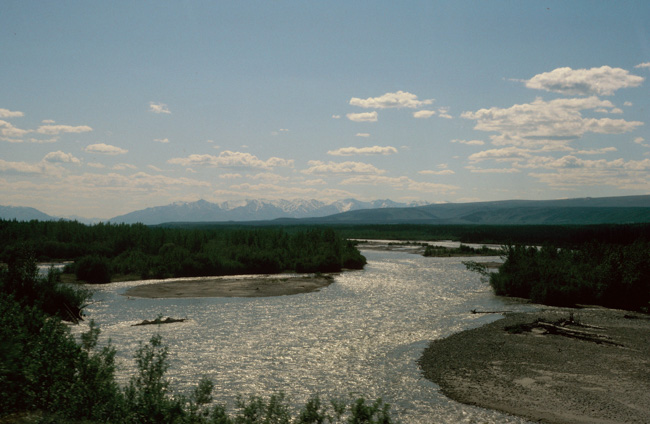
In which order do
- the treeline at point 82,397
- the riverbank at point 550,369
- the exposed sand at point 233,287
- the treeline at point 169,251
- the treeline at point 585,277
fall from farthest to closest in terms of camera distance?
the treeline at point 169,251 < the exposed sand at point 233,287 < the treeline at point 585,277 < the riverbank at point 550,369 < the treeline at point 82,397

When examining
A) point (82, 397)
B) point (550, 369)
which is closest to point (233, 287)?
point (550, 369)

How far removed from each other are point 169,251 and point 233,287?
66.3 ft

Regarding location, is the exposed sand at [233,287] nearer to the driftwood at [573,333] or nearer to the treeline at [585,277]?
the treeline at [585,277]

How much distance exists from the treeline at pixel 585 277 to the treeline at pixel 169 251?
29172mm

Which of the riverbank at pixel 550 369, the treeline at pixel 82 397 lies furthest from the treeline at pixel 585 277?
the treeline at pixel 82 397

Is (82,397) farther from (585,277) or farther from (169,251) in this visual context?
(169,251)

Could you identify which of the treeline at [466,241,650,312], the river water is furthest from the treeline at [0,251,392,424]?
the treeline at [466,241,650,312]

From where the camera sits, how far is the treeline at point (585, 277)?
130ft

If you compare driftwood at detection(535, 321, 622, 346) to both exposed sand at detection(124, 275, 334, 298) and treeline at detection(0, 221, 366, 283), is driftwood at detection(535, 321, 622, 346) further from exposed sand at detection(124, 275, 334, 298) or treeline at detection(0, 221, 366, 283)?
treeline at detection(0, 221, 366, 283)

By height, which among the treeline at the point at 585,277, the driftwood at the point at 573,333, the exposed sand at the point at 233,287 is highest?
the treeline at the point at 585,277

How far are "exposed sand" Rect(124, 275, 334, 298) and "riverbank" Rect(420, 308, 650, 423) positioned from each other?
24.1 metres

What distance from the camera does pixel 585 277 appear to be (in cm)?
4256

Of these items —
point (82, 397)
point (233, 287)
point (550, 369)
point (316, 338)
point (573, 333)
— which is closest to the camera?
point (82, 397)

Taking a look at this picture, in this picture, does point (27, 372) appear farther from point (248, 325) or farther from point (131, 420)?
point (248, 325)
